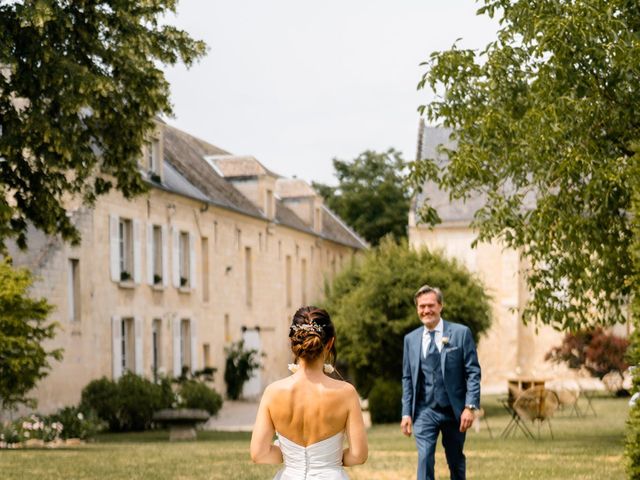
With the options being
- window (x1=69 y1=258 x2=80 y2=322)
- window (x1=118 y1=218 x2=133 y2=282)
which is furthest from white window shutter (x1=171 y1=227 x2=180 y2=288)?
window (x1=69 y1=258 x2=80 y2=322)

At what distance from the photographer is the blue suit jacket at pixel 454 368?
931cm

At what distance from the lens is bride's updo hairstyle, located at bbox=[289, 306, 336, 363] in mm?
5062

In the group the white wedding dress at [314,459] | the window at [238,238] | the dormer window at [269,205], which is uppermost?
the dormer window at [269,205]

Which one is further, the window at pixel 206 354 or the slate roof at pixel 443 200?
the slate roof at pixel 443 200

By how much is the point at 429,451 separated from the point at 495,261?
132 ft

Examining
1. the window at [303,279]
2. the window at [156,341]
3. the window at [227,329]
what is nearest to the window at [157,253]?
the window at [156,341]

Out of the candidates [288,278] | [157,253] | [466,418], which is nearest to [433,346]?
[466,418]

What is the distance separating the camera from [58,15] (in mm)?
15422

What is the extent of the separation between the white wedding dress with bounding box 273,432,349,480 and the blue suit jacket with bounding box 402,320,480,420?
4.16m

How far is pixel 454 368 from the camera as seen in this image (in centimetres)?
940

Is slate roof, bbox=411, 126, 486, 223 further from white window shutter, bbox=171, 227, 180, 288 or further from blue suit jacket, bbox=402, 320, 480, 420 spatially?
blue suit jacket, bbox=402, 320, 480, 420

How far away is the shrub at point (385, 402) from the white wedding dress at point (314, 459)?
74.4ft

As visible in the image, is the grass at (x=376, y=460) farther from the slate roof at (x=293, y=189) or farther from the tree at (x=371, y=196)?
the tree at (x=371, y=196)

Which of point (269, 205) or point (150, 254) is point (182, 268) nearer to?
point (150, 254)
